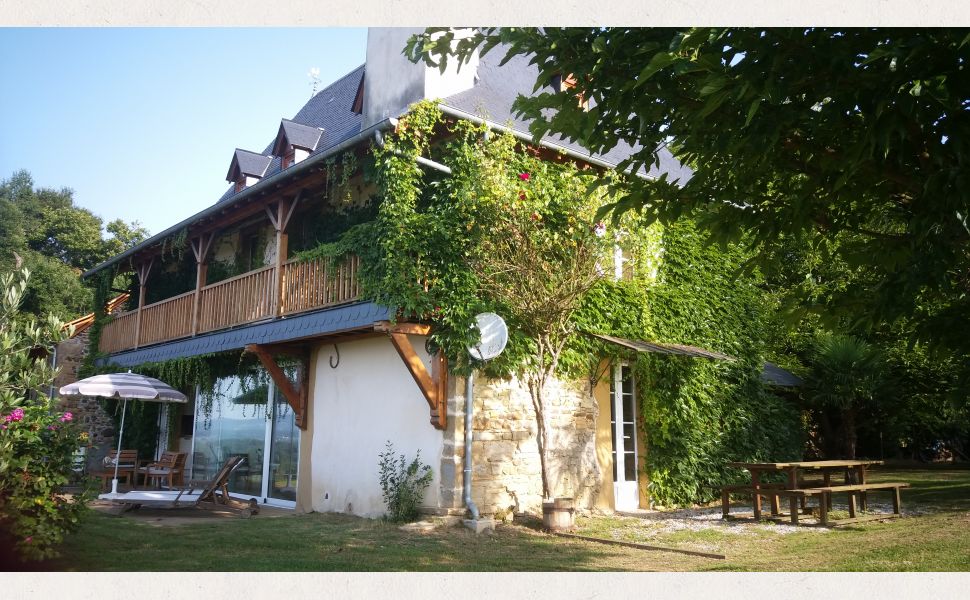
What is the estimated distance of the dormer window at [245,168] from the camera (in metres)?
A: 15.6

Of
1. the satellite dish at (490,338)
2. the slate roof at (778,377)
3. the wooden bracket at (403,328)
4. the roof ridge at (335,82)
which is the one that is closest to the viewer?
the wooden bracket at (403,328)

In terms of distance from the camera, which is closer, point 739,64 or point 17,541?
point 739,64

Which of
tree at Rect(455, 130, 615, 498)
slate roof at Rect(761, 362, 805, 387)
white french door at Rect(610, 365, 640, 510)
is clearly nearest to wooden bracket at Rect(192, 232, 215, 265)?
tree at Rect(455, 130, 615, 498)

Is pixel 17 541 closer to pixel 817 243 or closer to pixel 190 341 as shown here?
pixel 817 243

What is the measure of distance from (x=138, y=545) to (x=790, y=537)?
685cm

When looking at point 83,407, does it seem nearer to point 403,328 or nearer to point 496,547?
point 403,328

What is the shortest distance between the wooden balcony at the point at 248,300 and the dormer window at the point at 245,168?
2.96 meters

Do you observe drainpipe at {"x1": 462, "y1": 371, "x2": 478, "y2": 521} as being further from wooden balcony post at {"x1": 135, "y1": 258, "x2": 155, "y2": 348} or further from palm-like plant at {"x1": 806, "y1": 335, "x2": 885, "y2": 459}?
wooden balcony post at {"x1": 135, "y1": 258, "x2": 155, "y2": 348}

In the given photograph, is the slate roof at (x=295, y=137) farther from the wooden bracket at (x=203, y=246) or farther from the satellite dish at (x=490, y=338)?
the satellite dish at (x=490, y=338)

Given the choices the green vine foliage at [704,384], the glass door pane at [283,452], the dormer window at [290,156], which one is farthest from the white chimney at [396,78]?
the glass door pane at [283,452]

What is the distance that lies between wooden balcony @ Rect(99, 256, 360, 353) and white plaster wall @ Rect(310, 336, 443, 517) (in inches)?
35.3

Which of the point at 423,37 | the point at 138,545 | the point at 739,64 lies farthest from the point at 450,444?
the point at 739,64

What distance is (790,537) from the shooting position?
27.2 ft

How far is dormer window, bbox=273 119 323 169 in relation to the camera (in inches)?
544
